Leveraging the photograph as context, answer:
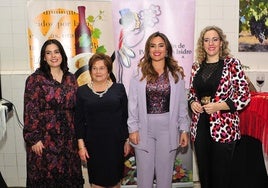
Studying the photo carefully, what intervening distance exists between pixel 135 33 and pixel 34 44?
3.25ft

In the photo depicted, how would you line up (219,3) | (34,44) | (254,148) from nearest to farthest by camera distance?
1. (254,148)
2. (34,44)
3. (219,3)

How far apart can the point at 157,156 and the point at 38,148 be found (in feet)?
3.05

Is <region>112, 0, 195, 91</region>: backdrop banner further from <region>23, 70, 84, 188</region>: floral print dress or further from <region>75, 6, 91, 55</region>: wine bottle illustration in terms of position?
<region>23, 70, 84, 188</region>: floral print dress

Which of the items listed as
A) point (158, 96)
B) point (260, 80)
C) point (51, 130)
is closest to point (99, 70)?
point (158, 96)

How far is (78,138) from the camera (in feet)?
7.61

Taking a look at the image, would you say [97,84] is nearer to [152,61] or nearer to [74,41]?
[152,61]

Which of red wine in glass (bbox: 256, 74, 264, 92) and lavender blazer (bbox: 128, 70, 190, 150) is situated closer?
lavender blazer (bbox: 128, 70, 190, 150)

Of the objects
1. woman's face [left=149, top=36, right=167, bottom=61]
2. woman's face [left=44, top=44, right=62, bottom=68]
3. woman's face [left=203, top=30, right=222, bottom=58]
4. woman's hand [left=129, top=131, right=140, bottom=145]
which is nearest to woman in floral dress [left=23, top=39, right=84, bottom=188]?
woman's face [left=44, top=44, right=62, bottom=68]

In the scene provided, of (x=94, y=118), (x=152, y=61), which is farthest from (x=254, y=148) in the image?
(x=94, y=118)

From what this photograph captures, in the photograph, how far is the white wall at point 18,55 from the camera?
299 cm

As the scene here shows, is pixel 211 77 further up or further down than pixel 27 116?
further up

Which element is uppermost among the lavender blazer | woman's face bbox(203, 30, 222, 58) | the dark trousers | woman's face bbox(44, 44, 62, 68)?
woman's face bbox(203, 30, 222, 58)

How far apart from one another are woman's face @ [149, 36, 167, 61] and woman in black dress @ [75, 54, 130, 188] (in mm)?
351

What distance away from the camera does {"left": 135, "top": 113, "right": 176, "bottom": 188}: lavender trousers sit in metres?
2.26
